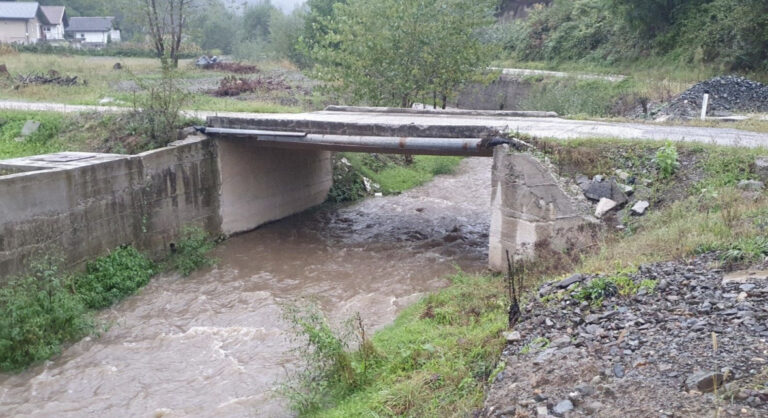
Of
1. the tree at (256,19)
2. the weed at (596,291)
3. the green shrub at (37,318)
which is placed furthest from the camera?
the tree at (256,19)

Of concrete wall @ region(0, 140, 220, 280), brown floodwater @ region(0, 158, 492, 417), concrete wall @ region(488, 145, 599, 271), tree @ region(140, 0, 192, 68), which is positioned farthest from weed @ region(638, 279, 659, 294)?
tree @ region(140, 0, 192, 68)

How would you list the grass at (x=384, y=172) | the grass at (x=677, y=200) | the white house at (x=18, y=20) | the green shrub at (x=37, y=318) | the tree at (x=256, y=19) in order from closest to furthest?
the grass at (x=677, y=200) → the green shrub at (x=37, y=318) → the grass at (x=384, y=172) → the white house at (x=18, y=20) → the tree at (x=256, y=19)

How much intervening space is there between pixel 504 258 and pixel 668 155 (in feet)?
11.4

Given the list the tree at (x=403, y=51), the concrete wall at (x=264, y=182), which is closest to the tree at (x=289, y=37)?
the tree at (x=403, y=51)

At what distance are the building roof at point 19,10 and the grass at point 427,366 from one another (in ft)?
230

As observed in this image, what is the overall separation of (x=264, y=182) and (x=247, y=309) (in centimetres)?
597

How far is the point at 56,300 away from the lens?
10.8 m

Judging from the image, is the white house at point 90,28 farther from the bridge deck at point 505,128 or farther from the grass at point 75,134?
the bridge deck at point 505,128

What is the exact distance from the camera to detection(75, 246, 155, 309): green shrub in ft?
40.3

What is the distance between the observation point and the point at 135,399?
905 cm

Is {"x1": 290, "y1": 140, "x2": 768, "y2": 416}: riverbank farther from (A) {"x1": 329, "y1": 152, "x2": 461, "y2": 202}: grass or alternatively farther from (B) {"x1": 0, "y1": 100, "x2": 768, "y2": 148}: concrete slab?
(A) {"x1": 329, "y1": 152, "x2": 461, "y2": 202}: grass

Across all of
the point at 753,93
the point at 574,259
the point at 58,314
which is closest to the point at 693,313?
the point at 574,259

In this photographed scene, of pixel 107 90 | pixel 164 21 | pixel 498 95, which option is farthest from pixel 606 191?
pixel 164 21

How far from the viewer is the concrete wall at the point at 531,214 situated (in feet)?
38.7
